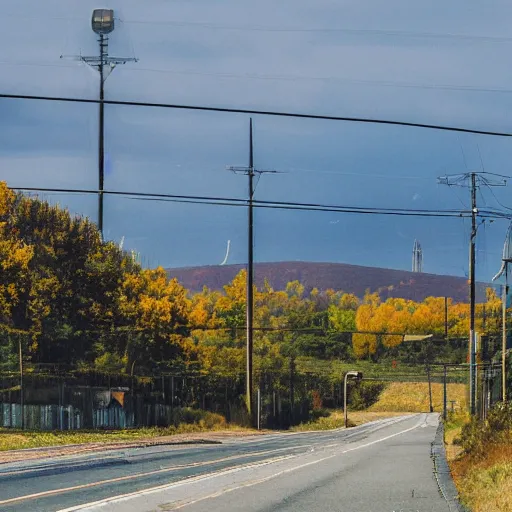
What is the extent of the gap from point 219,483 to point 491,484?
5450 mm

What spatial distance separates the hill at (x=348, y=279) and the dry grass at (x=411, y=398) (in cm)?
673

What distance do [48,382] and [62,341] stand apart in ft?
6.96

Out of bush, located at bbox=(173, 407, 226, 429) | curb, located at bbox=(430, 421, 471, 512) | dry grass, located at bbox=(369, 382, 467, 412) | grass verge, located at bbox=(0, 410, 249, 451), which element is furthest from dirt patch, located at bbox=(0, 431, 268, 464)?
dry grass, located at bbox=(369, 382, 467, 412)

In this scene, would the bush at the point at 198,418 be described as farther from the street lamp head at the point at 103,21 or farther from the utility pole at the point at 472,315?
the street lamp head at the point at 103,21

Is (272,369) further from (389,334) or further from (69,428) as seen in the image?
(69,428)

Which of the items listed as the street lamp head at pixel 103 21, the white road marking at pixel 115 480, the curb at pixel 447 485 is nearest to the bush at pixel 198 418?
the white road marking at pixel 115 480

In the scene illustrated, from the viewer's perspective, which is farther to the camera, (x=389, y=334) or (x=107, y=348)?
(x=389, y=334)

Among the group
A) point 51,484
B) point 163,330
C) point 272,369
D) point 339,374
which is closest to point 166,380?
point 163,330

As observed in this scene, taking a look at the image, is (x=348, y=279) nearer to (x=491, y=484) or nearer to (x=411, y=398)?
(x=411, y=398)

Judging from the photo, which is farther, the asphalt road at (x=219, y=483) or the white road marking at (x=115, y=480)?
the white road marking at (x=115, y=480)

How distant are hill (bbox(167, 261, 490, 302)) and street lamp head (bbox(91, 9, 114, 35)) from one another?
15960 mm

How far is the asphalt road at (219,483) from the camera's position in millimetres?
15672

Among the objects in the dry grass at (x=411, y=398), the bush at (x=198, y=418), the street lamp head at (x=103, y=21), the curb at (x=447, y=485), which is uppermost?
the street lamp head at (x=103, y=21)

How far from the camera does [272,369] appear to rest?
55125 mm
